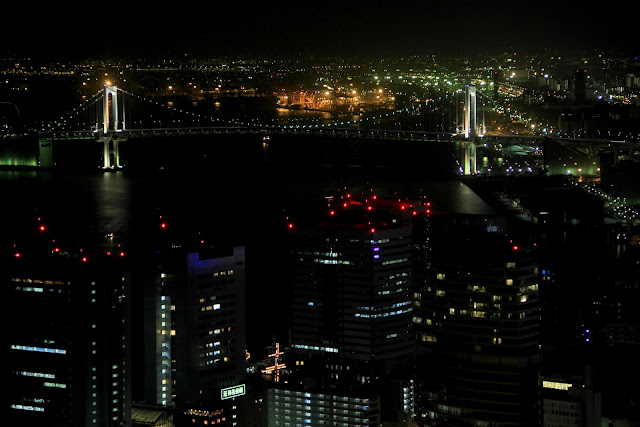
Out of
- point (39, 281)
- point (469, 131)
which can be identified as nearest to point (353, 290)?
point (39, 281)

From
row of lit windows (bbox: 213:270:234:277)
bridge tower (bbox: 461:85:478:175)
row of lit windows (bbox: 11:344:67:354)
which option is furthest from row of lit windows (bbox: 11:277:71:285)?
bridge tower (bbox: 461:85:478:175)

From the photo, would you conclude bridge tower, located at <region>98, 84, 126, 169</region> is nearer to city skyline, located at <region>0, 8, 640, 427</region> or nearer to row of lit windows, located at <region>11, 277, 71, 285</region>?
city skyline, located at <region>0, 8, 640, 427</region>

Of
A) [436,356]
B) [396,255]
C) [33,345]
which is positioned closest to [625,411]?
[436,356]

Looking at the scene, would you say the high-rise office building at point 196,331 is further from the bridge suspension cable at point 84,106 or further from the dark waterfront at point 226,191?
the bridge suspension cable at point 84,106

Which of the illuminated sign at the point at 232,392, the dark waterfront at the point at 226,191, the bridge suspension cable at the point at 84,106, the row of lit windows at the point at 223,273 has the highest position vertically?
the bridge suspension cable at the point at 84,106

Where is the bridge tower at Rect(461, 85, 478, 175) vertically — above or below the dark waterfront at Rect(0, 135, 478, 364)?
above

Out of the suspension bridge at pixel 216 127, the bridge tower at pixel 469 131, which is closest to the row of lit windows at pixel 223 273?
the suspension bridge at pixel 216 127
